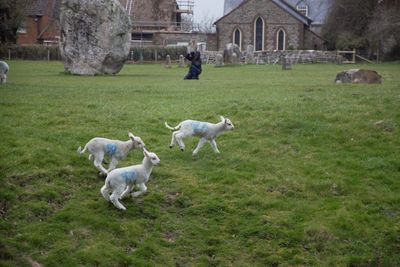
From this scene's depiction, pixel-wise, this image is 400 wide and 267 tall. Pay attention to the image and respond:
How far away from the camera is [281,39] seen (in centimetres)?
7994

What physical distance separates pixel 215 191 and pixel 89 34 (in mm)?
22342

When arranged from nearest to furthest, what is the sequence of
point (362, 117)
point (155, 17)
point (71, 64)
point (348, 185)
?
point (348, 185), point (362, 117), point (71, 64), point (155, 17)

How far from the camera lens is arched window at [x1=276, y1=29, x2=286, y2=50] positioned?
261 feet

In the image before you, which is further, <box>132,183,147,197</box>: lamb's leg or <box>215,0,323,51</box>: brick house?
<box>215,0,323,51</box>: brick house

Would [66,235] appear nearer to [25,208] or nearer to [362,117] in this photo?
[25,208]

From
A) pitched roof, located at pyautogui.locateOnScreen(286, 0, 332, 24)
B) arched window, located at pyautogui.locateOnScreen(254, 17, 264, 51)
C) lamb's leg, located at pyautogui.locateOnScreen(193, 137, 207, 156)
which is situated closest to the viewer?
lamb's leg, located at pyautogui.locateOnScreen(193, 137, 207, 156)

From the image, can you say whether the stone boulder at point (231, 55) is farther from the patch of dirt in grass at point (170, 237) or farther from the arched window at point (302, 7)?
the patch of dirt in grass at point (170, 237)

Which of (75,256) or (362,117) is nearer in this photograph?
(75,256)

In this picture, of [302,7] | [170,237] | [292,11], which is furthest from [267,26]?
[170,237]

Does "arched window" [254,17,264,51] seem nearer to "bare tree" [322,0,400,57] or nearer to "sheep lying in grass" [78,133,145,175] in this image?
"bare tree" [322,0,400,57]

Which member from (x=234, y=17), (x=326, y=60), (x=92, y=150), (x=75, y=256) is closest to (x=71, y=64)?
(x=92, y=150)

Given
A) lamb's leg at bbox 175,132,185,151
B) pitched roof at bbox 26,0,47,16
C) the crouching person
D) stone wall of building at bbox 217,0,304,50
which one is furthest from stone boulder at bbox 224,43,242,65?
lamb's leg at bbox 175,132,185,151

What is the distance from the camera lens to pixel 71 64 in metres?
33.4

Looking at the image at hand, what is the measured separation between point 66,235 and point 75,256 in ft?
2.05
